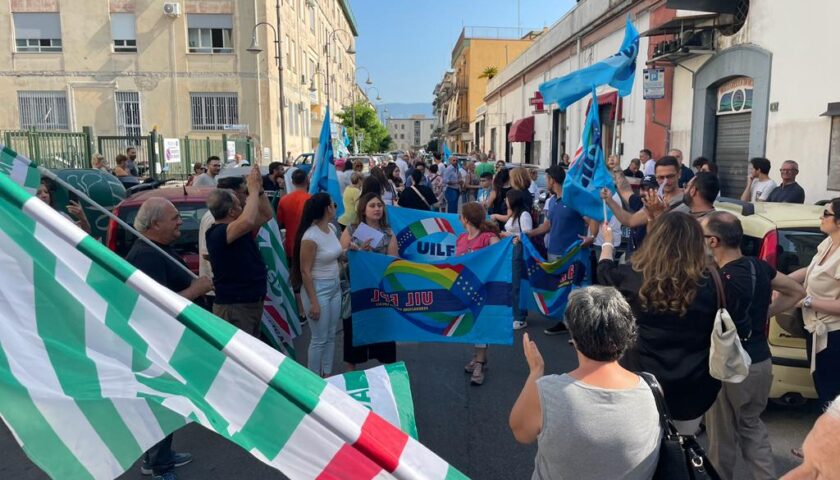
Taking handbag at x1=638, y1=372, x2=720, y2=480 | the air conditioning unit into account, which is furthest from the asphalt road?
Result: the air conditioning unit

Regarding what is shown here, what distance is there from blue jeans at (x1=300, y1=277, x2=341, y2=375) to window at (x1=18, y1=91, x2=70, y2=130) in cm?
3168

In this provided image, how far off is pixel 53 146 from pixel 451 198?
1349cm

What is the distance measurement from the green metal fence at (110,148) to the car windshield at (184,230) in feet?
47.0

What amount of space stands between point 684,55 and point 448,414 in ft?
38.3

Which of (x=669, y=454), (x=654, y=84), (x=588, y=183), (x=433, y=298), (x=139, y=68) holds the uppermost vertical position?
(x=139, y=68)

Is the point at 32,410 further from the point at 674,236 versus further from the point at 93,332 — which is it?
the point at 674,236

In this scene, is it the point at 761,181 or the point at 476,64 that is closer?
the point at 761,181

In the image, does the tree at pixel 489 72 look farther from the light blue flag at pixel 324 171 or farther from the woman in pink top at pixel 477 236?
the woman in pink top at pixel 477 236

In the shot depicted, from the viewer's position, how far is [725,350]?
2.96 metres

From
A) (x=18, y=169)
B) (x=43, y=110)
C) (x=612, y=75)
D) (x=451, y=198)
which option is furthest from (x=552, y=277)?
(x=43, y=110)

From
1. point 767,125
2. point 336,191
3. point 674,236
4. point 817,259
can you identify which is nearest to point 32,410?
point 674,236

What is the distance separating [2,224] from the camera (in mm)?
1629

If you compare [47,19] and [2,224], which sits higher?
[47,19]

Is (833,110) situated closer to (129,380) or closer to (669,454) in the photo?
(669,454)
